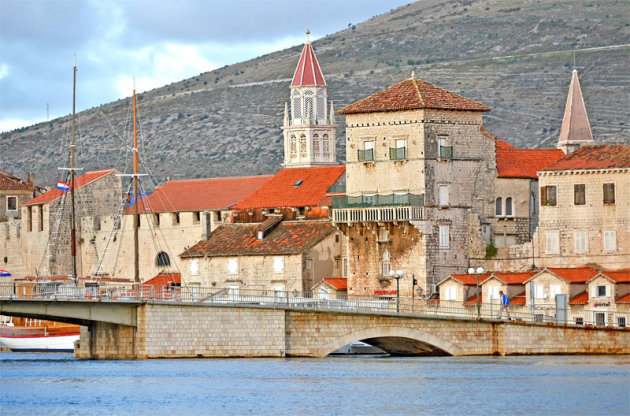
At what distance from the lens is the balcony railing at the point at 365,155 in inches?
4567

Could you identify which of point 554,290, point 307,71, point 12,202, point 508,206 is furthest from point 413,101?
point 12,202

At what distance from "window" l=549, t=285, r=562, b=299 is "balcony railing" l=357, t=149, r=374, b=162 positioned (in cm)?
1466

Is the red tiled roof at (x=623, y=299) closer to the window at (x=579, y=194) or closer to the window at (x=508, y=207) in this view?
the window at (x=579, y=194)

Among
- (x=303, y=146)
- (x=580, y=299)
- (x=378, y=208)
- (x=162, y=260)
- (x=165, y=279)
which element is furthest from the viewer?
(x=303, y=146)

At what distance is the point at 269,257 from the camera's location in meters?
122

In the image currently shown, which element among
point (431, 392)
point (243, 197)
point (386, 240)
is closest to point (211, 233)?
point (243, 197)

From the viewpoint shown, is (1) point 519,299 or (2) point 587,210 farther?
(2) point 587,210

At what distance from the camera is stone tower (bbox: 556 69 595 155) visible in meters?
127

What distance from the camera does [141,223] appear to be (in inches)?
5448

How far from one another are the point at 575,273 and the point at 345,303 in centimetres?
1421

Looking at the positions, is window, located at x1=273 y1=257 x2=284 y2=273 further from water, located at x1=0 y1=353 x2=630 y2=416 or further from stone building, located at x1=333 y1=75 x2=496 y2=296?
water, located at x1=0 y1=353 x2=630 y2=416

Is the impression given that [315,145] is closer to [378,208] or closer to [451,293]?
[378,208]

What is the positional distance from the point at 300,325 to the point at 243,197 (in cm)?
3738

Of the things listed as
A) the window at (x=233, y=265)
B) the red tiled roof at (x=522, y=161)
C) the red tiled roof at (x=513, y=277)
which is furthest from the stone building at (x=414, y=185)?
the window at (x=233, y=265)
